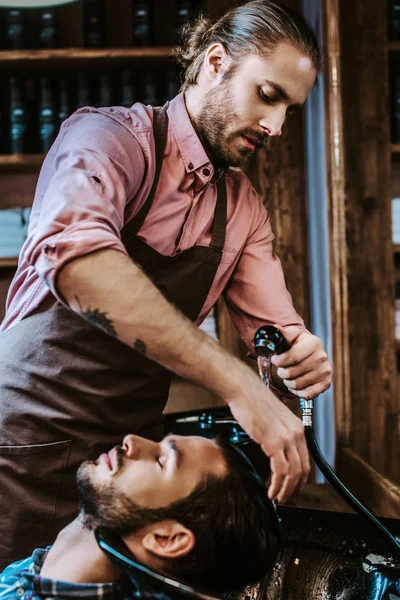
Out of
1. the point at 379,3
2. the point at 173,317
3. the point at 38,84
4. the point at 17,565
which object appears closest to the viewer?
the point at 173,317

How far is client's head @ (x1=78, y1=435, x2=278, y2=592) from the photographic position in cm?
127

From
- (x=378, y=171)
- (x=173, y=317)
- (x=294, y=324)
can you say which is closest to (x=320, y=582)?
(x=294, y=324)

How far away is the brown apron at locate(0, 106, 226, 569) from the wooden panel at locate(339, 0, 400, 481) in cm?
141

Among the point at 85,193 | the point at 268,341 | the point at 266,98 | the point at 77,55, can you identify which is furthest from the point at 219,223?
the point at 77,55

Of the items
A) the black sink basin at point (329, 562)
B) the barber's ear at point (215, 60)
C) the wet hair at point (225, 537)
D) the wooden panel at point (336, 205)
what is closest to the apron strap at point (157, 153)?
the barber's ear at point (215, 60)

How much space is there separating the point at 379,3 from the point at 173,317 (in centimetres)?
220

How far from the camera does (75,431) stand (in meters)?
1.57

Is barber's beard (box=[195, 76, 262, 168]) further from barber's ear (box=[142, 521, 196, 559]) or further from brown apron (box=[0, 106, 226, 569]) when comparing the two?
barber's ear (box=[142, 521, 196, 559])

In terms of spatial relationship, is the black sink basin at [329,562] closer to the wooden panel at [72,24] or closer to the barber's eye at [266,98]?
the barber's eye at [266,98]

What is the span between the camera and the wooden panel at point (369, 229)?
2.80m

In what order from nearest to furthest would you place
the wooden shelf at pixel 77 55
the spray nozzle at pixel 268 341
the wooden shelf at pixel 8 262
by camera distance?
the spray nozzle at pixel 268 341 → the wooden shelf at pixel 77 55 → the wooden shelf at pixel 8 262

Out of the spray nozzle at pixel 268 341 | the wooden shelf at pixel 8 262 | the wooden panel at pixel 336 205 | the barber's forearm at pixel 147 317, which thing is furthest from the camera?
the wooden shelf at pixel 8 262

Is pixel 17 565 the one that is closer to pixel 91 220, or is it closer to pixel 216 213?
pixel 91 220

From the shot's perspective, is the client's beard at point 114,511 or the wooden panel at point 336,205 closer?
the client's beard at point 114,511
